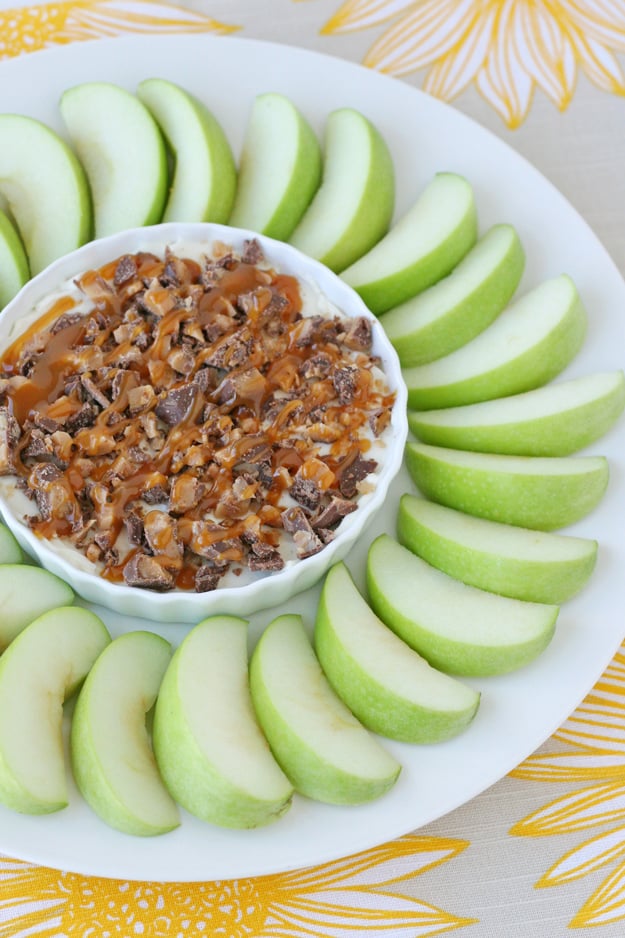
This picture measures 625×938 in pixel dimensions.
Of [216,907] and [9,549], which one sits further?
[9,549]

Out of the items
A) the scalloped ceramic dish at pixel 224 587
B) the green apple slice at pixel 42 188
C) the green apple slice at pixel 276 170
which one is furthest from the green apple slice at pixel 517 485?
the green apple slice at pixel 42 188

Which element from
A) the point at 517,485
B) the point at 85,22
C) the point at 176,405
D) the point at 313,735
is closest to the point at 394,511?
the point at 517,485

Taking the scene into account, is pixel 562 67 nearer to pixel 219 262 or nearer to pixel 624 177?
pixel 624 177

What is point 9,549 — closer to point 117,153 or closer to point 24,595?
point 24,595

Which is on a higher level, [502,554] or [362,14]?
[362,14]

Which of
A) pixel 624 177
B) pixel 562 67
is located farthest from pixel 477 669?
pixel 562 67

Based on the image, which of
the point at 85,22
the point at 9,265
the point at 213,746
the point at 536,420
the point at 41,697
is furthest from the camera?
the point at 85,22

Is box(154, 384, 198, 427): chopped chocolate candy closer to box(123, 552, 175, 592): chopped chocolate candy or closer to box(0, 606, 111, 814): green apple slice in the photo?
box(123, 552, 175, 592): chopped chocolate candy
